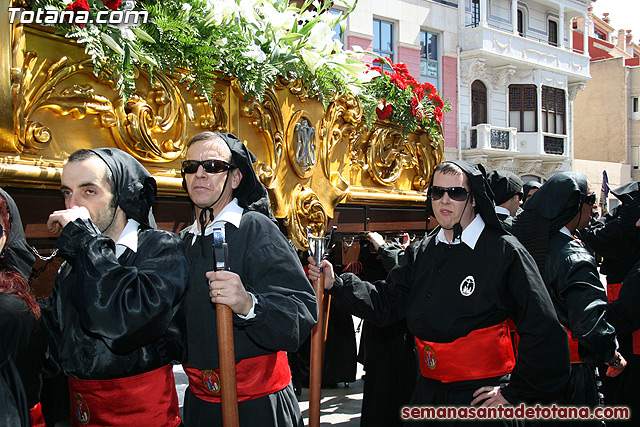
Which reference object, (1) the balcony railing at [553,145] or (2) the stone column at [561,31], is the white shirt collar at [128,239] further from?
(2) the stone column at [561,31]

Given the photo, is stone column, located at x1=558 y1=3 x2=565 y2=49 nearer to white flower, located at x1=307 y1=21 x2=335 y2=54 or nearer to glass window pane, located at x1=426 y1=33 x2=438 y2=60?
glass window pane, located at x1=426 y1=33 x2=438 y2=60

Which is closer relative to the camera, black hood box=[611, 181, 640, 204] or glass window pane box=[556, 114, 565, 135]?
black hood box=[611, 181, 640, 204]

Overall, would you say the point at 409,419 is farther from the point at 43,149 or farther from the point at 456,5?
the point at 456,5

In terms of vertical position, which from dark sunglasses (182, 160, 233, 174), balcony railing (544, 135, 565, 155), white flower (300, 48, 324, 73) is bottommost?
A: dark sunglasses (182, 160, 233, 174)

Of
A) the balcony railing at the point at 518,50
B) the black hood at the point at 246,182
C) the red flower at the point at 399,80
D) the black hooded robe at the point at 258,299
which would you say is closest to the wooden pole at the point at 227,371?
the black hooded robe at the point at 258,299

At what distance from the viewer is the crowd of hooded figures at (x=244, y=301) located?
193 cm

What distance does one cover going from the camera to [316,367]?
2682 millimetres

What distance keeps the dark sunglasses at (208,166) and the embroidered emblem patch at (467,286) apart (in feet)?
3.59

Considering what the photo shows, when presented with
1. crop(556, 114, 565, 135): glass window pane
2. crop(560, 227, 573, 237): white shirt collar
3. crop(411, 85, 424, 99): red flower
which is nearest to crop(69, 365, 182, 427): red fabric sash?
crop(560, 227, 573, 237): white shirt collar

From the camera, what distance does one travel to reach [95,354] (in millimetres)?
2029

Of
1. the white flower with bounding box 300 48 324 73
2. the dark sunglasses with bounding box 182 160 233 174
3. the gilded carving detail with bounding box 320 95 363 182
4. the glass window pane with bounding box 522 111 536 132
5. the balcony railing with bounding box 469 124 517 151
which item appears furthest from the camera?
the glass window pane with bounding box 522 111 536 132

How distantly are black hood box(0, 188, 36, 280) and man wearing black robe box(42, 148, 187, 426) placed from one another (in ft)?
0.47

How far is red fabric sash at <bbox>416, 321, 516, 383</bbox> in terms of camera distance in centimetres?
250

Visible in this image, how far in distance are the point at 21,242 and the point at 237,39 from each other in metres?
1.52
